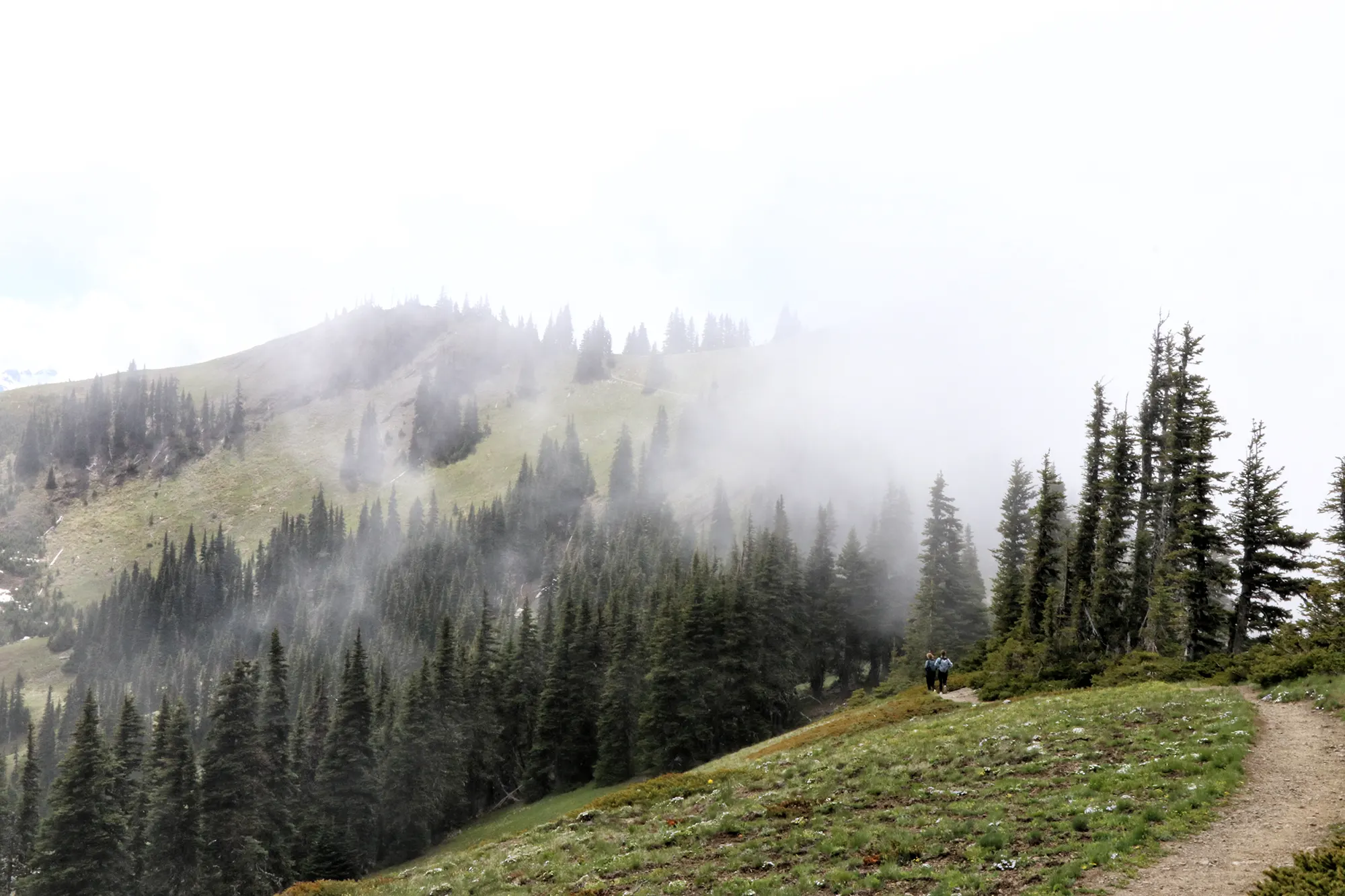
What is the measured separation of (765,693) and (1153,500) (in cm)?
4001

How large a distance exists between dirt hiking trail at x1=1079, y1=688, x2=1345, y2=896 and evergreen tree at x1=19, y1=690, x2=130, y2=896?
7002cm

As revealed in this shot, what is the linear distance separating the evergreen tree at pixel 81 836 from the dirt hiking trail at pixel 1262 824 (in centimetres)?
7002

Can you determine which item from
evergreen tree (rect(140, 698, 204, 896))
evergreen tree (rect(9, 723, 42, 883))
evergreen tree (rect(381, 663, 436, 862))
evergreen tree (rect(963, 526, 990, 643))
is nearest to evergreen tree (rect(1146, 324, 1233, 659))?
evergreen tree (rect(963, 526, 990, 643))

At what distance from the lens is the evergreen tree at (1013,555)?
2682 inches

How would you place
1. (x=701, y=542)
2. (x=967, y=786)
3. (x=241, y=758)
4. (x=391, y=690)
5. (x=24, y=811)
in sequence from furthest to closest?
(x=701, y=542), (x=391, y=690), (x=24, y=811), (x=241, y=758), (x=967, y=786)

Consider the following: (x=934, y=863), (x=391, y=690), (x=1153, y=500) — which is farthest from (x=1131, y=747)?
(x=391, y=690)

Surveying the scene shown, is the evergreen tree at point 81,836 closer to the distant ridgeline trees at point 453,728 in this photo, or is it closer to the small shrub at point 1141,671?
the distant ridgeline trees at point 453,728

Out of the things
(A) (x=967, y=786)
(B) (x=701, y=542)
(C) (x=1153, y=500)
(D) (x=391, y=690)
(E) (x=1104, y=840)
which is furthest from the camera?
(B) (x=701, y=542)

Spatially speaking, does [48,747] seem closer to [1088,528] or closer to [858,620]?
[858,620]

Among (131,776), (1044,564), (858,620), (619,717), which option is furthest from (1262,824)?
(131,776)

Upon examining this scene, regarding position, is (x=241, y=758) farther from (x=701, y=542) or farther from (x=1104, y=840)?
(x=701, y=542)

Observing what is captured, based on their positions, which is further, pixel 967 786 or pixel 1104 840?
pixel 967 786

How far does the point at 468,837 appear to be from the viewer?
244ft

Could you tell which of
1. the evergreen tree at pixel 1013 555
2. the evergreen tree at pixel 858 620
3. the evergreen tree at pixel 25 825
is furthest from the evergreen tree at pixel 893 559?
the evergreen tree at pixel 25 825
